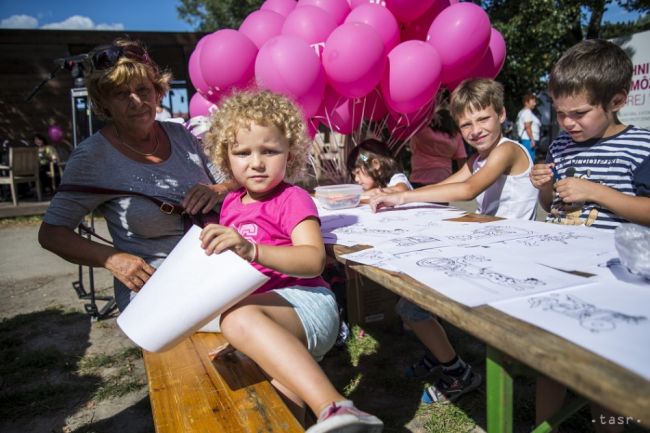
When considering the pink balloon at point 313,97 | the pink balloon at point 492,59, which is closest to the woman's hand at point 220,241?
the pink balloon at point 313,97

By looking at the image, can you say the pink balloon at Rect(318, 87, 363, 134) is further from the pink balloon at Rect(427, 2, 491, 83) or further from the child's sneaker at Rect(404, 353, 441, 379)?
the child's sneaker at Rect(404, 353, 441, 379)

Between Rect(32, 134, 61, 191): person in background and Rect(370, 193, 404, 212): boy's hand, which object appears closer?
Rect(370, 193, 404, 212): boy's hand

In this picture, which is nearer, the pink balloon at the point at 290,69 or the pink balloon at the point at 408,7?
the pink balloon at the point at 290,69

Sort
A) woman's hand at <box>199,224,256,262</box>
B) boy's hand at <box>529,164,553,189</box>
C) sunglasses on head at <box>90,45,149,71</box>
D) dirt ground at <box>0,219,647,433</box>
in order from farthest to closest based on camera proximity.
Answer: dirt ground at <box>0,219,647,433</box> → sunglasses on head at <box>90,45,149,71</box> → boy's hand at <box>529,164,553,189</box> → woman's hand at <box>199,224,256,262</box>

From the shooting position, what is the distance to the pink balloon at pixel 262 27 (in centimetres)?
370

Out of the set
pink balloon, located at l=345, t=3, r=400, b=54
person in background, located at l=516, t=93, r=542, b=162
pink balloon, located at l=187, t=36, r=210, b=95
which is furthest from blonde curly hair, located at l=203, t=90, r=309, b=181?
A: person in background, located at l=516, t=93, r=542, b=162

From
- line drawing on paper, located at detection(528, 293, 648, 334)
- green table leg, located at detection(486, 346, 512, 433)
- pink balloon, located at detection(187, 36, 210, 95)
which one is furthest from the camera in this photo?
pink balloon, located at detection(187, 36, 210, 95)

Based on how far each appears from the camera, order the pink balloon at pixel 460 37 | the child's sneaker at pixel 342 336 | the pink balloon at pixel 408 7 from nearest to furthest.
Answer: the child's sneaker at pixel 342 336
the pink balloon at pixel 460 37
the pink balloon at pixel 408 7

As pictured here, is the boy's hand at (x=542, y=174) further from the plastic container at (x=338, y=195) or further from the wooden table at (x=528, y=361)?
the wooden table at (x=528, y=361)

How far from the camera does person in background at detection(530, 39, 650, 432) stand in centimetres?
153

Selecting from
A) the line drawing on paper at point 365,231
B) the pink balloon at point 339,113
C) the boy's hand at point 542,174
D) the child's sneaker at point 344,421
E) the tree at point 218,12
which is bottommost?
the child's sneaker at point 344,421

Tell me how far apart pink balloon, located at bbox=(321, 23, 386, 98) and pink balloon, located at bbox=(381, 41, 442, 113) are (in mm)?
115

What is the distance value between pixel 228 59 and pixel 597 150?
2.59m

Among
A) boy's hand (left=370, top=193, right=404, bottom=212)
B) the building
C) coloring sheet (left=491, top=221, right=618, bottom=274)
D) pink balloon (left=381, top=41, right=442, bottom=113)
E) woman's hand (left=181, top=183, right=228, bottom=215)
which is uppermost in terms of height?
the building
